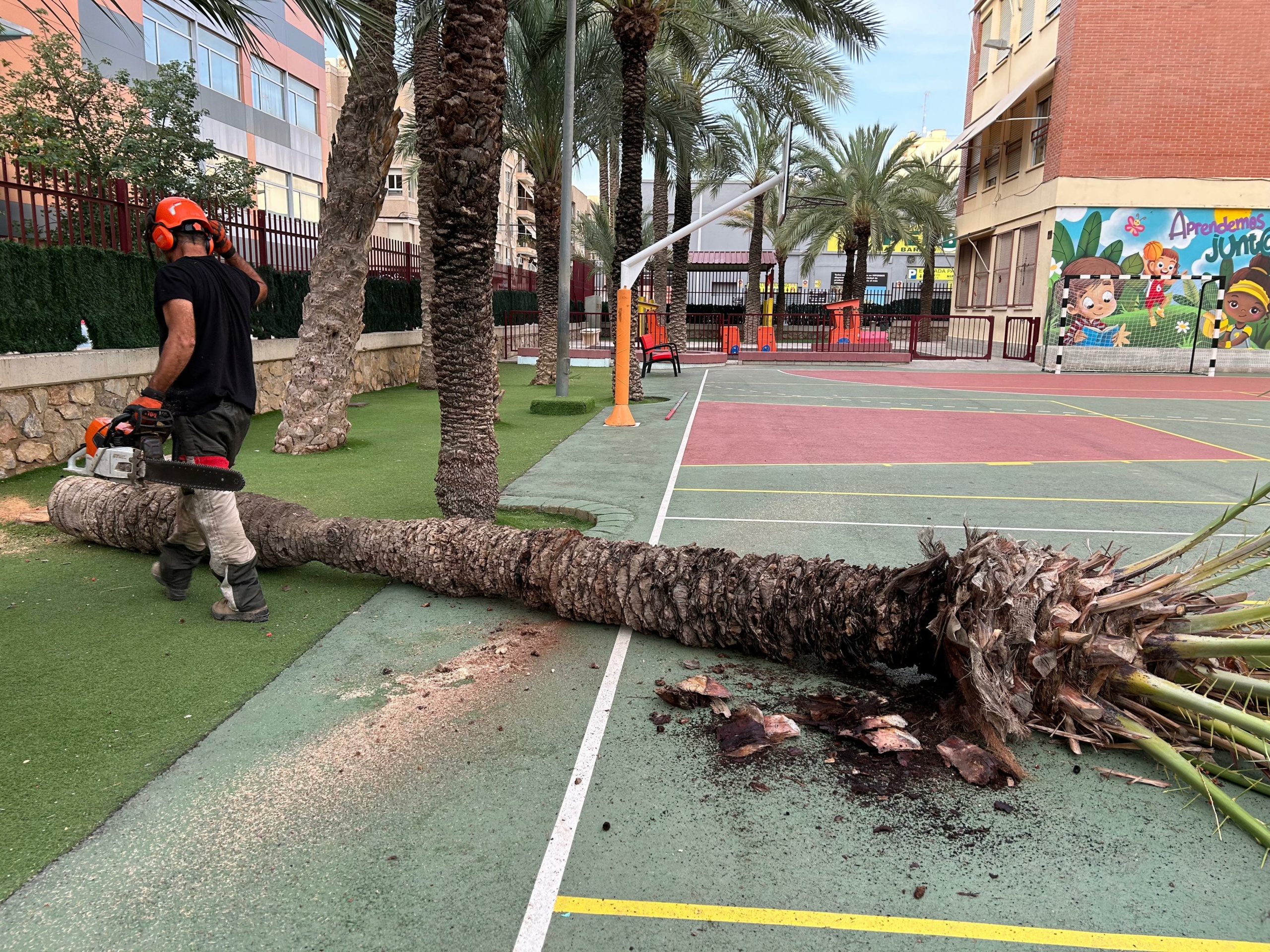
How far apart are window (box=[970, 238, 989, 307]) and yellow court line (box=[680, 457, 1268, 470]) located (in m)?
25.4

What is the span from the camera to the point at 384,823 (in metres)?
2.95

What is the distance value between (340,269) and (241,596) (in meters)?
6.70

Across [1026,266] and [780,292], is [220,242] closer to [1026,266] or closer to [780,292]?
[1026,266]

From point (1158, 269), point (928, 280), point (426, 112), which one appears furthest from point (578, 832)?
point (928, 280)

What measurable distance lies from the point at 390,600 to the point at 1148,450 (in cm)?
1050

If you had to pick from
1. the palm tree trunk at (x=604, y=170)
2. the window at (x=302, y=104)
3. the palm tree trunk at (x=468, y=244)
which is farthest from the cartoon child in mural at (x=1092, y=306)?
the window at (x=302, y=104)

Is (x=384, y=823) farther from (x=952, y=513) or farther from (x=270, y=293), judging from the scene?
(x=270, y=293)

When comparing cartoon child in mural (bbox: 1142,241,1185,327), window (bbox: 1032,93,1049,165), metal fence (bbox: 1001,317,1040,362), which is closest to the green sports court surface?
metal fence (bbox: 1001,317,1040,362)

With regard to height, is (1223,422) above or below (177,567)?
above

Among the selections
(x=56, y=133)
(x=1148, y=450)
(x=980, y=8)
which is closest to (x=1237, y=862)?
(x=1148, y=450)

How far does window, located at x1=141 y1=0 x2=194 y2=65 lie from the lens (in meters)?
26.6

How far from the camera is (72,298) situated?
901 cm

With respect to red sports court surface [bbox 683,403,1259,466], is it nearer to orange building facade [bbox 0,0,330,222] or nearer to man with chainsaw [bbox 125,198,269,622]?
man with chainsaw [bbox 125,198,269,622]

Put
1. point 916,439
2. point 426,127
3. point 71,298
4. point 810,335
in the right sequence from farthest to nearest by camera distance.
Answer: point 810,335, point 426,127, point 916,439, point 71,298
